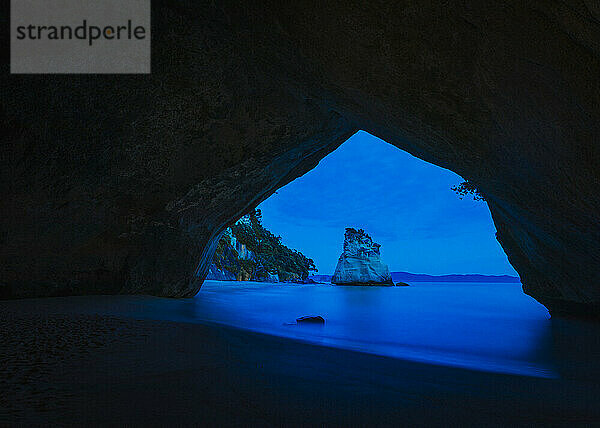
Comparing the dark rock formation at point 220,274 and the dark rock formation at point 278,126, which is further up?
the dark rock formation at point 278,126

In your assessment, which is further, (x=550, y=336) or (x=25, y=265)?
(x=25, y=265)

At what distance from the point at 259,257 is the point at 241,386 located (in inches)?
1409

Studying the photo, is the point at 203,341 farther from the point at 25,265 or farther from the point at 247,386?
the point at 25,265

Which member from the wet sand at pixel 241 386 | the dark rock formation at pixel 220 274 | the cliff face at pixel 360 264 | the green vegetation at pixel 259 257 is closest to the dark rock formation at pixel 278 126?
the wet sand at pixel 241 386

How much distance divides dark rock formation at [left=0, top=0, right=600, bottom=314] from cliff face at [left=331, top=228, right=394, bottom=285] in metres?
34.6

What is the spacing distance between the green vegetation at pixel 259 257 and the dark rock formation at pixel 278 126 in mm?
14908

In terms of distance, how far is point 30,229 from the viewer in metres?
6.11

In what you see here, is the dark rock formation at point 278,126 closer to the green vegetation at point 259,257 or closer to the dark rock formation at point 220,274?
the green vegetation at point 259,257

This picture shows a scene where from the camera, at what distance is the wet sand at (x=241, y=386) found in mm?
1752

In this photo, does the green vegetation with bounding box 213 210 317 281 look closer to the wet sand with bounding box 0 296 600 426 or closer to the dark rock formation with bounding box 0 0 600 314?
the dark rock formation with bounding box 0 0 600 314

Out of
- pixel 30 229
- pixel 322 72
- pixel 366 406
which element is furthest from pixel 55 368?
pixel 30 229

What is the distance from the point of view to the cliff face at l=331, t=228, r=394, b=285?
1681 inches

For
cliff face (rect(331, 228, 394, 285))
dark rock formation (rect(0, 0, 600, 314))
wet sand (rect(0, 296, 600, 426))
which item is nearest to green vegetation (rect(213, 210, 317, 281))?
cliff face (rect(331, 228, 394, 285))

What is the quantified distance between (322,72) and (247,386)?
4.31 meters
